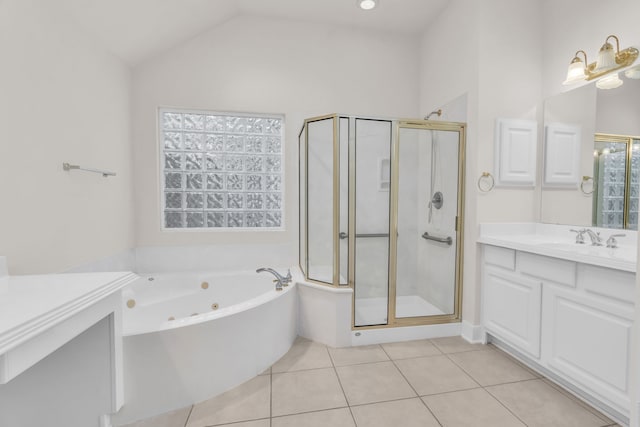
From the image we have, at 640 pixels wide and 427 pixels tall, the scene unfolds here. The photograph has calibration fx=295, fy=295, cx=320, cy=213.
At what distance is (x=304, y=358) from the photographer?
81.0 inches

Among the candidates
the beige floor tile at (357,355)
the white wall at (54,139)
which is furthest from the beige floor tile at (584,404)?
the white wall at (54,139)

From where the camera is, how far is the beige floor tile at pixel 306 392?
1.58 meters

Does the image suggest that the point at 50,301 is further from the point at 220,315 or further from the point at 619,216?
the point at 619,216

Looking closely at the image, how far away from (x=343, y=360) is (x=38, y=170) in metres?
2.13

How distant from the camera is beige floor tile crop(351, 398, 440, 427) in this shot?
4.78 feet

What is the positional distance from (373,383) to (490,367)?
82 cm

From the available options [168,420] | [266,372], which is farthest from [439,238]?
[168,420]

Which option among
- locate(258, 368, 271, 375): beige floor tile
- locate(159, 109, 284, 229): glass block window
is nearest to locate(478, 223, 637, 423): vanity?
locate(258, 368, 271, 375): beige floor tile

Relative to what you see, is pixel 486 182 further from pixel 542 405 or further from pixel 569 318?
pixel 542 405

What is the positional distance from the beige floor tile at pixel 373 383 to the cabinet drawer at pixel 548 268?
3.43 ft

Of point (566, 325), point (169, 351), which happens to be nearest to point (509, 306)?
point (566, 325)

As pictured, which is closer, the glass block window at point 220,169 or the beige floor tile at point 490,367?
the beige floor tile at point 490,367

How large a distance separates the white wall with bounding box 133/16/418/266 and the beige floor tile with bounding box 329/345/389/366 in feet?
3.31

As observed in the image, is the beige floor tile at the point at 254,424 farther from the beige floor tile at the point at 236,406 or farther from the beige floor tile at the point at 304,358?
the beige floor tile at the point at 304,358
